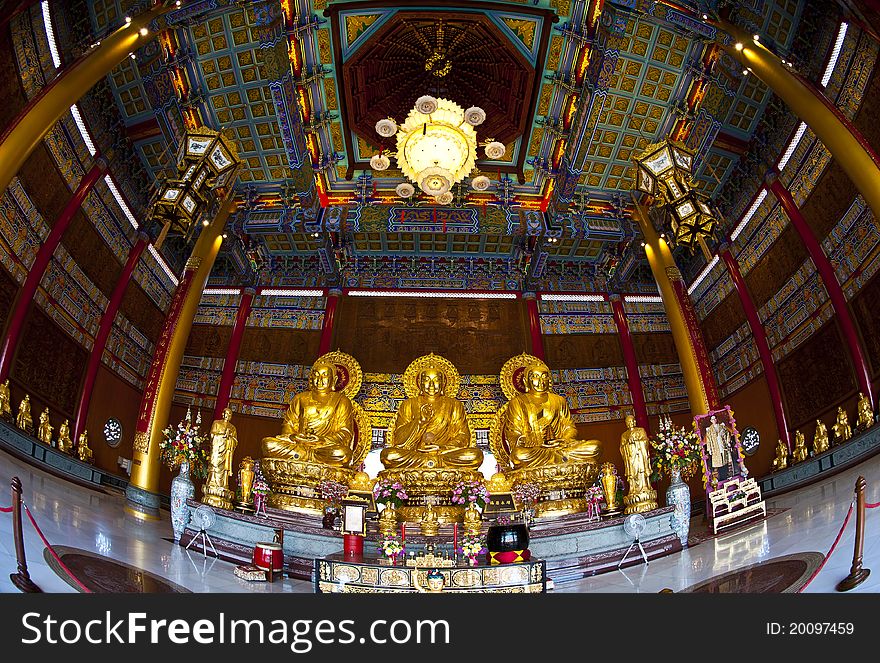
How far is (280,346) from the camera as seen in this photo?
→ 11.8 meters

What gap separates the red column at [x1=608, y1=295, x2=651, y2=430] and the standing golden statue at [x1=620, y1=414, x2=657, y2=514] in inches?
147

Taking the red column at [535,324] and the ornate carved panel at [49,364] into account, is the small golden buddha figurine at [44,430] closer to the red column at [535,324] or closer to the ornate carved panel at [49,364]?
the ornate carved panel at [49,364]

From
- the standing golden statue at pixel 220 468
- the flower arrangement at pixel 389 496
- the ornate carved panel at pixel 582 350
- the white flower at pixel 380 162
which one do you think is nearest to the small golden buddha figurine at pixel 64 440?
the standing golden statue at pixel 220 468

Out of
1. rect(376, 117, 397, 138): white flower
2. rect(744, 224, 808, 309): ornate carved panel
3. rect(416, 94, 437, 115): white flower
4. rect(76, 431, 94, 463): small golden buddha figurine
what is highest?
rect(416, 94, 437, 115): white flower

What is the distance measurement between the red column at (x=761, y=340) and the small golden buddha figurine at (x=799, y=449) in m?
0.14

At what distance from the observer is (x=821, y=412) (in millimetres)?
8406

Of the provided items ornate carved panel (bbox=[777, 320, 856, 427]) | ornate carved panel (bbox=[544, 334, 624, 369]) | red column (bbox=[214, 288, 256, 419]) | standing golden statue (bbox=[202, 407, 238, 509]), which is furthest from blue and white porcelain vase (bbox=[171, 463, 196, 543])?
ornate carved panel (bbox=[777, 320, 856, 427])

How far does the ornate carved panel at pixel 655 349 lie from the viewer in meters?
11.9

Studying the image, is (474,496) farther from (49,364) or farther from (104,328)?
(104,328)

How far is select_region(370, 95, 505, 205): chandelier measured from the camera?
8281 millimetres

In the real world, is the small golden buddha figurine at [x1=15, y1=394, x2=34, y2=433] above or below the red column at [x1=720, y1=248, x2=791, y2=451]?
below

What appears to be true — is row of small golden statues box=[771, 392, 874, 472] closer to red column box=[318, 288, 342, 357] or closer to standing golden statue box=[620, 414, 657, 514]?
standing golden statue box=[620, 414, 657, 514]

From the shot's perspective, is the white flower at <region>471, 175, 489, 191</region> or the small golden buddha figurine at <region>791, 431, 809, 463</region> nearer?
the small golden buddha figurine at <region>791, 431, 809, 463</region>

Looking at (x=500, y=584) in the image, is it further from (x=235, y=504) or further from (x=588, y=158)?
(x=588, y=158)
